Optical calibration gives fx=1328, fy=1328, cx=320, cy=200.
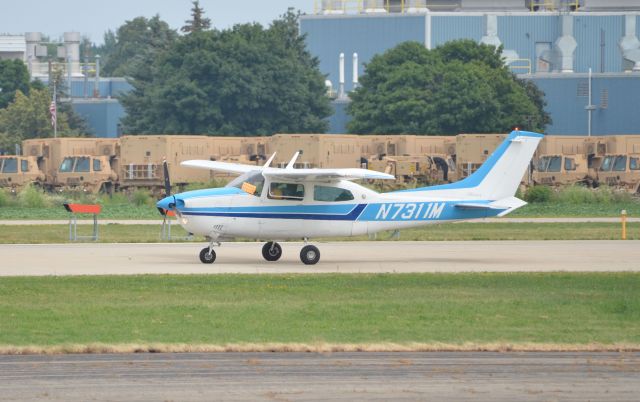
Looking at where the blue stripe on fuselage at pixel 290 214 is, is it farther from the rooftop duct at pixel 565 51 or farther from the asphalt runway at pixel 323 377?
the rooftop duct at pixel 565 51

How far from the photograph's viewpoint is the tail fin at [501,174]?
1085 inches

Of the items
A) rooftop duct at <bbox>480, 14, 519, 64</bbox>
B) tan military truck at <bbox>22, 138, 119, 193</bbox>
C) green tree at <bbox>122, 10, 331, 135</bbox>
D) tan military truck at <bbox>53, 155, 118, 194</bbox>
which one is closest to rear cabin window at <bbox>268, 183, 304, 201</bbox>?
tan military truck at <bbox>22, 138, 119, 193</bbox>

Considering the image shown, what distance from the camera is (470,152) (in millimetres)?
59000

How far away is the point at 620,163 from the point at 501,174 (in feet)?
102

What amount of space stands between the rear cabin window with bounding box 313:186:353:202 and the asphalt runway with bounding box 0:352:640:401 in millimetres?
11116

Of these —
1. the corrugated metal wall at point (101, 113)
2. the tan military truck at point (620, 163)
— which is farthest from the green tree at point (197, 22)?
the tan military truck at point (620, 163)

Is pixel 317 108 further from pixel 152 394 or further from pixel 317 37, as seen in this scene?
pixel 152 394

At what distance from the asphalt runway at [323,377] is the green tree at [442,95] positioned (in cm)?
6345

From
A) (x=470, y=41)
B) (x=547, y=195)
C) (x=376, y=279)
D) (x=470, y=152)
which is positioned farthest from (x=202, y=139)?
(x=376, y=279)

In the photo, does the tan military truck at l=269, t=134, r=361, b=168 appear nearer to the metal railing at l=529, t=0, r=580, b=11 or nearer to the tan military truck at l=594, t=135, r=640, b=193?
the tan military truck at l=594, t=135, r=640, b=193

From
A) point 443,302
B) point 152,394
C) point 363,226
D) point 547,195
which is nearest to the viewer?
point 152,394

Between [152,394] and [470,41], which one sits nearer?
[152,394]

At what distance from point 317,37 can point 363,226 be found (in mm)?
74660

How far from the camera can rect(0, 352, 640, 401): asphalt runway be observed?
1326cm
